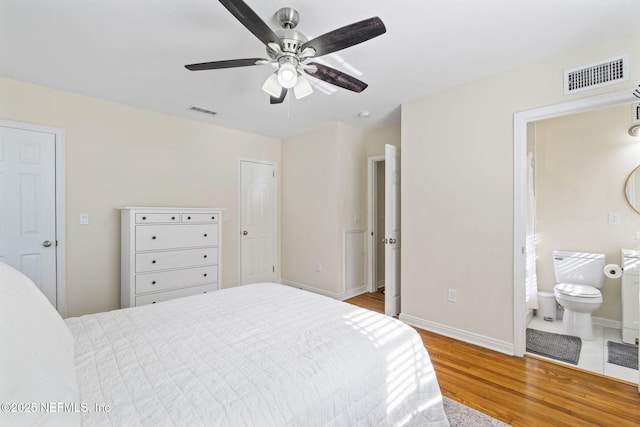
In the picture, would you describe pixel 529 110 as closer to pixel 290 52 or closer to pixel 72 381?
pixel 290 52

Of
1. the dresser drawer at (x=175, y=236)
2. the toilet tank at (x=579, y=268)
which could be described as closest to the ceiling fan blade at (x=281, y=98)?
the dresser drawer at (x=175, y=236)

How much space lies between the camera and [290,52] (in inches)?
66.5

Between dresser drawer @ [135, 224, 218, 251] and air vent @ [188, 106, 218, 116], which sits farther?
air vent @ [188, 106, 218, 116]

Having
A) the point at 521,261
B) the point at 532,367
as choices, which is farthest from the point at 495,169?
the point at 532,367

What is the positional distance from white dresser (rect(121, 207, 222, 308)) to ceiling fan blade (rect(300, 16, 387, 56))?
2439 mm

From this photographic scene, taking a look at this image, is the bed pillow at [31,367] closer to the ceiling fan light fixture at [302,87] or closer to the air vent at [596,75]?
the ceiling fan light fixture at [302,87]

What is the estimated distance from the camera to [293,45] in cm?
168

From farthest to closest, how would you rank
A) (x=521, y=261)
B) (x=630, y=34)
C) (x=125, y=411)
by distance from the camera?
(x=521, y=261), (x=630, y=34), (x=125, y=411)

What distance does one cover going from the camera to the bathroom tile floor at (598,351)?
6.95 feet

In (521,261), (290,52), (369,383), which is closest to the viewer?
(369,383)

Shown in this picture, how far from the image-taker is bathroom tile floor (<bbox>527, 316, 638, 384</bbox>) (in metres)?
2.12

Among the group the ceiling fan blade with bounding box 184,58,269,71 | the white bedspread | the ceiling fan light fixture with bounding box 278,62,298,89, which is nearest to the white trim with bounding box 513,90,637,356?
the white bedspread

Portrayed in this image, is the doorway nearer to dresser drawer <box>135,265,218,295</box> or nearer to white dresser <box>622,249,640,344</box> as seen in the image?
white dresser <box>622,249,640,344</box>

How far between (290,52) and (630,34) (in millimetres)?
2330
